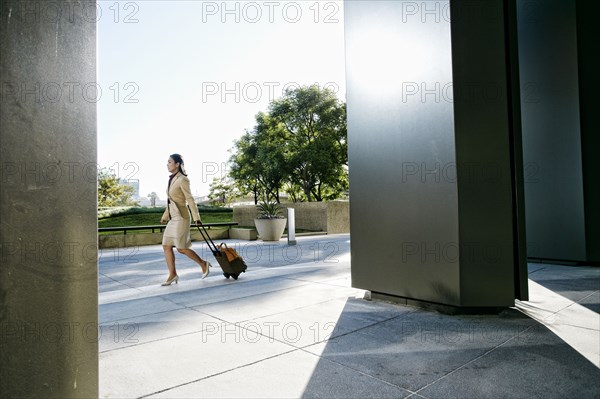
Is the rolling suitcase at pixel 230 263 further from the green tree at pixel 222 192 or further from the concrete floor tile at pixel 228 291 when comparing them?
the green tree at pixel 222 192

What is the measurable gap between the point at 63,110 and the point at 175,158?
18.2 feet

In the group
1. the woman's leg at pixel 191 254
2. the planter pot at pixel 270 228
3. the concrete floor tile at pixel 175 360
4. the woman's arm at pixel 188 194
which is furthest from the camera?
the planter pot at pixel 270 228

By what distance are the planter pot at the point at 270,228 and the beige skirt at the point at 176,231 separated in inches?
378

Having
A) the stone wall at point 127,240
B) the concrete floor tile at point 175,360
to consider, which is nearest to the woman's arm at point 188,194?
the concrete floor tile at point 175,360

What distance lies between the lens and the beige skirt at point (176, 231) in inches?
271

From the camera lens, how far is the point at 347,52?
5.65 metres

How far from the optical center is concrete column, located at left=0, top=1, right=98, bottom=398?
4.70ft

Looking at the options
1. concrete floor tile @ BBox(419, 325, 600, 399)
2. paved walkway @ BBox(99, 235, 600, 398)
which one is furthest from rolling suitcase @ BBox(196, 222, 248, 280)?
concrete floor tile @ BBox(419, 325, 600, 399)

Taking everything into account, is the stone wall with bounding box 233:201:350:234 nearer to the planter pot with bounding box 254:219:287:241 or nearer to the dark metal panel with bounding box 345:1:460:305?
the planter pot with bounding box 254:219:287:241

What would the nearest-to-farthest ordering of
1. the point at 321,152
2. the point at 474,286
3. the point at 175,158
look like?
1. the point at 474,286
2. the point at 175,158
3. the point at 321,152

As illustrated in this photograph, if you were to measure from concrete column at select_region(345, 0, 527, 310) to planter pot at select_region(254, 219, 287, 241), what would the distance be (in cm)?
1163

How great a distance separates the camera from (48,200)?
1.55 m

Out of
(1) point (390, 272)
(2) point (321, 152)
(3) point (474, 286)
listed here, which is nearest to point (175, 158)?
(1) point (390, 272)

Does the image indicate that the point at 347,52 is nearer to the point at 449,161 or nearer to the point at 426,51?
the point at 426,51
